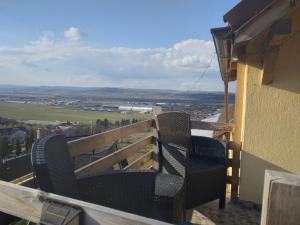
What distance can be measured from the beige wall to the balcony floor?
1.14 ft

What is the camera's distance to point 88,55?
117 ft

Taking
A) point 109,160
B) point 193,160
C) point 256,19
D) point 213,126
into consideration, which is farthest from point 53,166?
point 213,126

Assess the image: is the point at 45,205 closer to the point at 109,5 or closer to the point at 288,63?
the point at 288,63

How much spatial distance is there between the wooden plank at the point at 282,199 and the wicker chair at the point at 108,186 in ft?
3.29

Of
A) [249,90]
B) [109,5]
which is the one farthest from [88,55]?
[249,90]

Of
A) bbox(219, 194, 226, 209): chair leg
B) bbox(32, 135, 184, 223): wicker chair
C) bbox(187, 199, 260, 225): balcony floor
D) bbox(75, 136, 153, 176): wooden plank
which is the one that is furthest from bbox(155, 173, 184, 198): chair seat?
bbox(219, 194, 226, 209): chair leg

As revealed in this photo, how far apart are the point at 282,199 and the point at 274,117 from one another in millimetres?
3088

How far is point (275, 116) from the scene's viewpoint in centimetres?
358

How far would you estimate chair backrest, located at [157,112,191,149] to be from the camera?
3111 mm

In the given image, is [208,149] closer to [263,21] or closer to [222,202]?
[222,202]

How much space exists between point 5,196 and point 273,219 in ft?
3.69

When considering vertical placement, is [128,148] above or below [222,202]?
above

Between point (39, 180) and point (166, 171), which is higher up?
point (39, 180)

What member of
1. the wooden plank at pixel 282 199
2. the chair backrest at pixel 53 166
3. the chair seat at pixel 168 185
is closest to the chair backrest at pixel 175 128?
the chair seat at pixel 168 185
